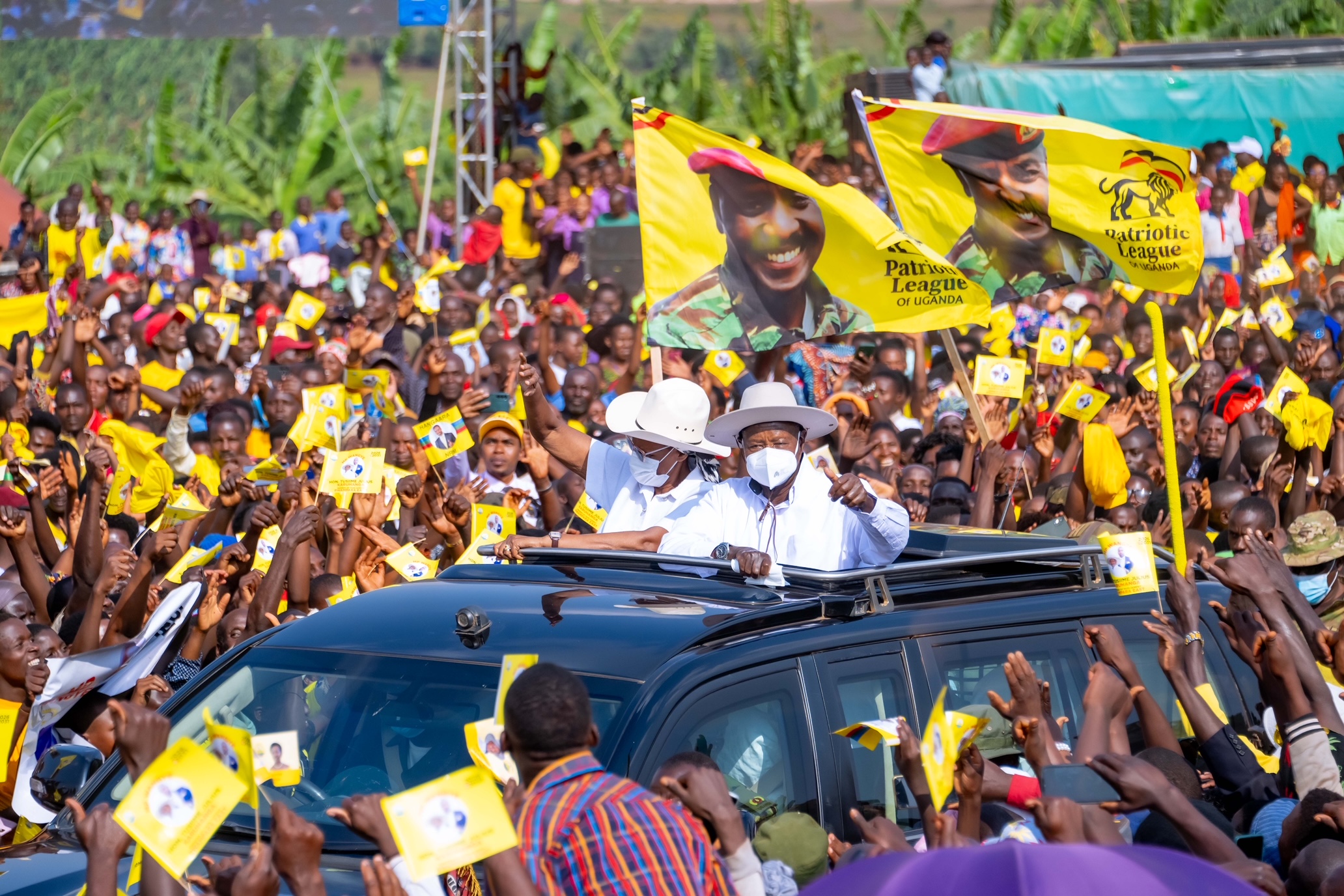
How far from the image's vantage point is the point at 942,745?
3713mm

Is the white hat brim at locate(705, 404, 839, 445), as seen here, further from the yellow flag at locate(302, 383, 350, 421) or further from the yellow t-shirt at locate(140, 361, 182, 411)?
the yellow t-shirt at locate(140, 361, 182, 411)

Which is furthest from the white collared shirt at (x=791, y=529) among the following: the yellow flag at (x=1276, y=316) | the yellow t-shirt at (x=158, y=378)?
the yellow t-shirt at (x=158, y=378)

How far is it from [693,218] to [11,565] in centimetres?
384

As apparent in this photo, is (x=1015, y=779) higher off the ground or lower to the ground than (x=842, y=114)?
lower

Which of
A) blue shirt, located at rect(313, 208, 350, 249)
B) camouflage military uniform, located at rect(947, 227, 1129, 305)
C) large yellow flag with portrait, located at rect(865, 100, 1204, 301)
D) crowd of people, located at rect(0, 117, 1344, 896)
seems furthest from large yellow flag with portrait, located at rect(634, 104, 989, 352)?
blue shirt, located at rect(313, 208, 350, 249)

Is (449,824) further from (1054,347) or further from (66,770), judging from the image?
(1054,347)

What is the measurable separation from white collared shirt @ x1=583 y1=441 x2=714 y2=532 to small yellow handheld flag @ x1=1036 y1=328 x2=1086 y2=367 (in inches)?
162

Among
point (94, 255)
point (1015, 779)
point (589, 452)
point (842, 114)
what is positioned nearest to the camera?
point (1015, 779)

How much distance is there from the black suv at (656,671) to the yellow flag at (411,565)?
109 centimetres

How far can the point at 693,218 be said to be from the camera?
7.81m

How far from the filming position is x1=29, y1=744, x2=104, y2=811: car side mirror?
4629 mm

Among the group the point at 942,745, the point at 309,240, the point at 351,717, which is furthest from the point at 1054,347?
the point at 309,240

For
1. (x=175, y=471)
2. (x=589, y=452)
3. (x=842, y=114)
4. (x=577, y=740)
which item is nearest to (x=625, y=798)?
(x=577, y=740)

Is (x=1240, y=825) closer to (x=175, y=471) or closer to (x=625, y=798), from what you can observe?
(x=625, y=798)
